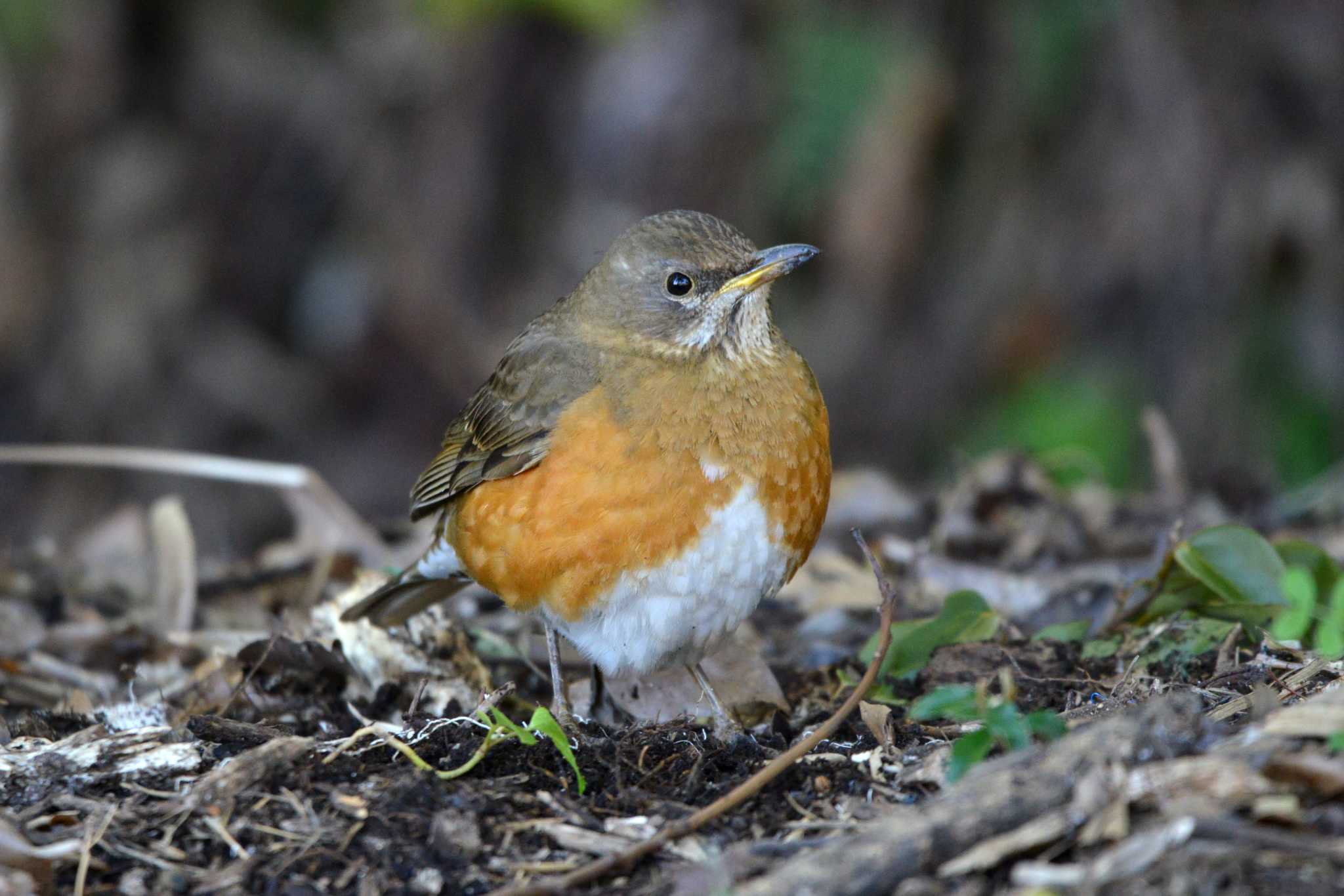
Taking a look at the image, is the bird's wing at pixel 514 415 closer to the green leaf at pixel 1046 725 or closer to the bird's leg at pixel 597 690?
the bird's leg at pixel 597 690

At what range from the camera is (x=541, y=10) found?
9172 mm

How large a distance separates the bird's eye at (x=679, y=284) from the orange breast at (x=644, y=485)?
0.40 m

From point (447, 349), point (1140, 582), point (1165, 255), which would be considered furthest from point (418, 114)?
point (1140, 582)

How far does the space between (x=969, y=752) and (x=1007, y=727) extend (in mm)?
93

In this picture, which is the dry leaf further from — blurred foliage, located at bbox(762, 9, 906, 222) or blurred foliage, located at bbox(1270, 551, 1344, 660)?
blurred foliage, located at bbox(762, 9, 906, 222)

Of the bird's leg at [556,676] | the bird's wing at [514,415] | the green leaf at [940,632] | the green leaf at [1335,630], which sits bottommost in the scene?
the green leaf at [1335,630]

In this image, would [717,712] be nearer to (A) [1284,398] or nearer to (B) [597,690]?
(B) [597,690]

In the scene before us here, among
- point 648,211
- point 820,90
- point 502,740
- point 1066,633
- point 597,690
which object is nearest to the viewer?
point 502,740

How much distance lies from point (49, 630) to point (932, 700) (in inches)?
149

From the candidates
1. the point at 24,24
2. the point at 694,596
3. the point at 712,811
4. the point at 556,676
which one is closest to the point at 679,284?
the point at 694,596

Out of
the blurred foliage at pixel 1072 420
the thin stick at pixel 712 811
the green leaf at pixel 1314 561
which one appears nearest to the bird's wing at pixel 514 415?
the thin stick at pixel 712 811

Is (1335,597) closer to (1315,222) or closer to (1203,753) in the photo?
(1203,753)

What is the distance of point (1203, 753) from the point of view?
297 cm

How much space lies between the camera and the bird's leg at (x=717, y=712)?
4.09 meters
